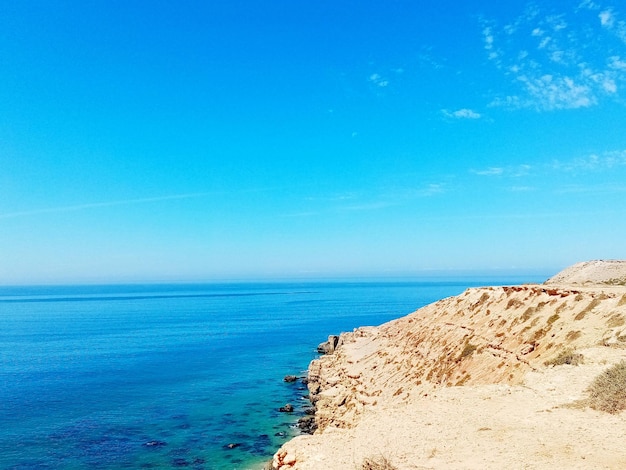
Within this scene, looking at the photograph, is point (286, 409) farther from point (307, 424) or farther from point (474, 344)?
point (474, 344)

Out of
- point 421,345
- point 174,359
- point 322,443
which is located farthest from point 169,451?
point 174,359

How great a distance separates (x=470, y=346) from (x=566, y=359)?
37.6 ft

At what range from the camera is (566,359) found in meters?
24.5

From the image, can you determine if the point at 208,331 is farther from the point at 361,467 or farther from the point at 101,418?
the point at 361,467

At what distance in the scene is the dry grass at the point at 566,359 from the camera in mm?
23719

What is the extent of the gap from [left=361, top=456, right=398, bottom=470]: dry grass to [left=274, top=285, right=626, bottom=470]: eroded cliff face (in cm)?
442

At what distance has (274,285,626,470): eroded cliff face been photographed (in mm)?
28094

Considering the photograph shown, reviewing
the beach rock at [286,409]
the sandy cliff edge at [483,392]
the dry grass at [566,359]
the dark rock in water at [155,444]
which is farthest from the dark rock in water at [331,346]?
the dry grass at [566,359]

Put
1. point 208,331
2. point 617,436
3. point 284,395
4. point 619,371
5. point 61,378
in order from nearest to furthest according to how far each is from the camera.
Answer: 1. point 617,436
2. point 619,371
3. point 284,395
4. point 61,378
5. point 208,331

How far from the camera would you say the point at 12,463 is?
3419 cm

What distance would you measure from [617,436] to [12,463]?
42.1 metres

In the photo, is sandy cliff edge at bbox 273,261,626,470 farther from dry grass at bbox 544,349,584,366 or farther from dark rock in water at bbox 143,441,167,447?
dark rock in water at bbox 143,441,167,447

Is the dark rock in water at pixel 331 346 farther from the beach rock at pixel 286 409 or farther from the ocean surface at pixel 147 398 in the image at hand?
the beach rock at pixel 286 409

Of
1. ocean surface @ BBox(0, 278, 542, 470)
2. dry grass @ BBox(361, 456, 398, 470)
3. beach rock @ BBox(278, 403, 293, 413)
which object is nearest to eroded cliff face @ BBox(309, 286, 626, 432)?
beach rock @ BBox(278, 403, 293, 413)
